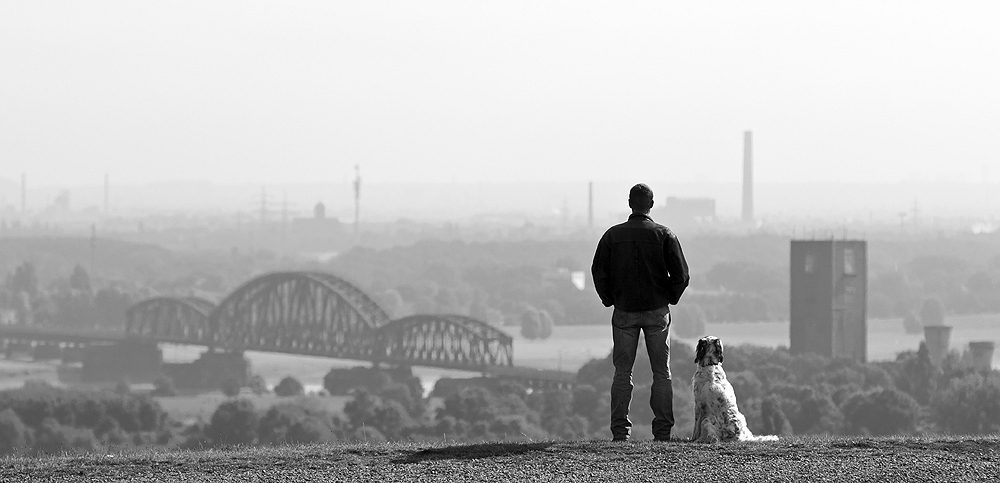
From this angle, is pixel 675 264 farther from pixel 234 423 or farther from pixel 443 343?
pixel 443 343

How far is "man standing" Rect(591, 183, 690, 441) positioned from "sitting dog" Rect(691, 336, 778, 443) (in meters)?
0.36

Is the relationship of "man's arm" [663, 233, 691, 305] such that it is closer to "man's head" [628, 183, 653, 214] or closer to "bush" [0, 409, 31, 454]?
"man's head" [628, 183, 653, 214]

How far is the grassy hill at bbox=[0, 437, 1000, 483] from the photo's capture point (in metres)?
16.6

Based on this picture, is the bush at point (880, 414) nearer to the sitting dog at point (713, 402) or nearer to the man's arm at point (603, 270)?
the sitting dog at point (713, 402)

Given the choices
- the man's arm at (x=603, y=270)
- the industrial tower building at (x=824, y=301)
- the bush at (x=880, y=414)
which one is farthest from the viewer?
the industrial tower building at (x=824, y=301)

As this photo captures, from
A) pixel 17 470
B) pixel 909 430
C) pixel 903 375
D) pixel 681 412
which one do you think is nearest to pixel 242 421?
pixel 681 412

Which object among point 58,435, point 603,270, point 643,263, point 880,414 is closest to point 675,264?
point 643,263

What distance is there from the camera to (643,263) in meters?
18.4

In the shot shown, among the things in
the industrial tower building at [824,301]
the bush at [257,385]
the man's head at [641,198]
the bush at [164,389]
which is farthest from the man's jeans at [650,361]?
the bush at [257,385]

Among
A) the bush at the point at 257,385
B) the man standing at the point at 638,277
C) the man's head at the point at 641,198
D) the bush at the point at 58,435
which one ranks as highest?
the man's head at the point at 641,198

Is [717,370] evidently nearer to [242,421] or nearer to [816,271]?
[242,421]

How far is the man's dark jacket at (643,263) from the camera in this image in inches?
723

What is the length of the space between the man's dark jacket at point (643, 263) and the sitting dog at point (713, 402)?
70 centimetres

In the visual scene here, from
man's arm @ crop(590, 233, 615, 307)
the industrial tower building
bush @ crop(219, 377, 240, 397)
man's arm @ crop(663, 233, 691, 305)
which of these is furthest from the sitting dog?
bush @ crop(219, 377, 240, 397)
